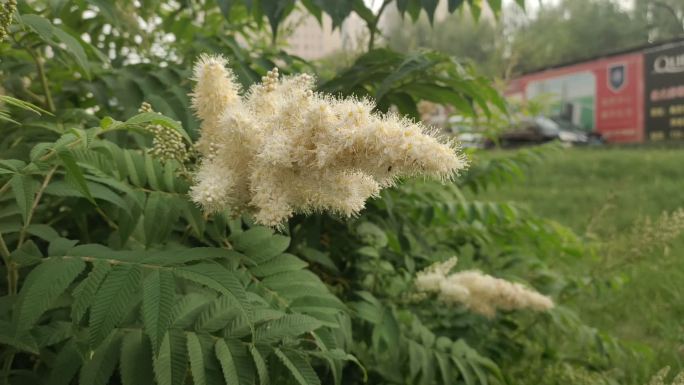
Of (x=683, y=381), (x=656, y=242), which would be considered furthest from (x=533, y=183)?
(x=683, y=381)

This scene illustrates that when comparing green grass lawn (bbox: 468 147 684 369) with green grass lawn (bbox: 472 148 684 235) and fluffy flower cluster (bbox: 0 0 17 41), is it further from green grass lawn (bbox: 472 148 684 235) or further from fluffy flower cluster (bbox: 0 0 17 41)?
fluffy flower cluster (bbox: 0 0 17 41)

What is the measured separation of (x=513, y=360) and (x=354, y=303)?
123cm

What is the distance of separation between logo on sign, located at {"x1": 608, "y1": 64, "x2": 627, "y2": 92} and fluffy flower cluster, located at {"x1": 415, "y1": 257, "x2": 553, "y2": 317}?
865 cm

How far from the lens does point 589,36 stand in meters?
27.1

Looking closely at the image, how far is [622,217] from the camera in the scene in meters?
5.87

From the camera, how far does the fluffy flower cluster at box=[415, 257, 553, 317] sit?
7.41 ft

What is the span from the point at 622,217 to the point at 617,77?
498cm

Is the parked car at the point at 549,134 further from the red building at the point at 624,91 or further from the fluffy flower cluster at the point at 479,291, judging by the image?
the fluffy flower cluster at the point at 479,291

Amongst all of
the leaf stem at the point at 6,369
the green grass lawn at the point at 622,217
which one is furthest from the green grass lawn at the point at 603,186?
the leaf stem at the point at 6,369

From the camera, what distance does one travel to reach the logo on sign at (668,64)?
919 centimetres

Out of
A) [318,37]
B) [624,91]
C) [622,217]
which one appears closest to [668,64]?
[624,91]

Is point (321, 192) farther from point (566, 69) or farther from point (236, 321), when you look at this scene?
point (566, 69)

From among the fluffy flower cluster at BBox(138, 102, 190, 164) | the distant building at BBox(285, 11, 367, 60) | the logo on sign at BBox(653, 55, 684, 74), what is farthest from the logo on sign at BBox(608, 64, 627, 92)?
the fluffy flower cluster at BBox(138, 102, 190, 164)

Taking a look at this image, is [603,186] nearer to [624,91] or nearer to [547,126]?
[624,91]
